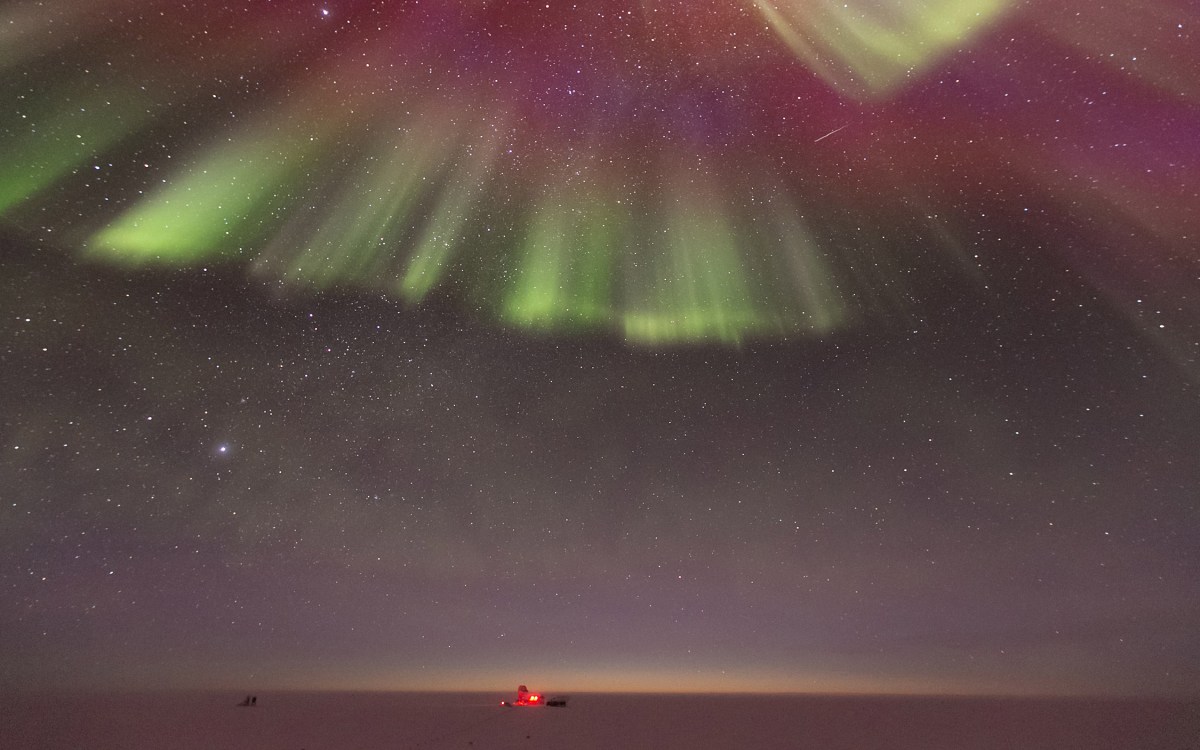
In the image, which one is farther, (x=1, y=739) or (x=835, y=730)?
(x=835, y=730)

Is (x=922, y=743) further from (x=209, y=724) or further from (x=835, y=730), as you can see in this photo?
(x=209, y=724)

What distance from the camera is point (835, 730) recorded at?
43.0 metres

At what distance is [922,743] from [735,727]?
1379 cm

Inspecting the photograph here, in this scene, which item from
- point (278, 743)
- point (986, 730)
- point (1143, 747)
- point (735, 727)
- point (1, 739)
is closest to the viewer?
point (278, 743)

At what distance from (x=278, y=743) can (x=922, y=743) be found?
3023cm

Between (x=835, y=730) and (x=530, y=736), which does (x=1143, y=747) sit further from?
(x=530, y=736)

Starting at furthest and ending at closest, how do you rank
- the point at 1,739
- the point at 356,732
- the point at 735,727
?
the point at 735,727
the point at 356,732
the point at 1,739

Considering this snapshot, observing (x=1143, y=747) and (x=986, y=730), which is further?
(x=986, y=730)

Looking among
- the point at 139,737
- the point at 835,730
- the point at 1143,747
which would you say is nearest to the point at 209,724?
the point at 139,737

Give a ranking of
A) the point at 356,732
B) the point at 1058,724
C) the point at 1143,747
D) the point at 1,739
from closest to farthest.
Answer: the point at 1,739 → the point at 1143,747 → the point at 356,732 → the point at 1058,724

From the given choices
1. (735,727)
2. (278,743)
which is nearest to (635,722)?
(735,727)

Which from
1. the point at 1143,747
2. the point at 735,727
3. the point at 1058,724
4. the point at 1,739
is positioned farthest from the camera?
the point at 1058,724

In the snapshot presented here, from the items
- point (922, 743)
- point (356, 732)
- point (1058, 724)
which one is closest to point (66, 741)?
point (356, 732)

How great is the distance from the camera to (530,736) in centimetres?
3622
